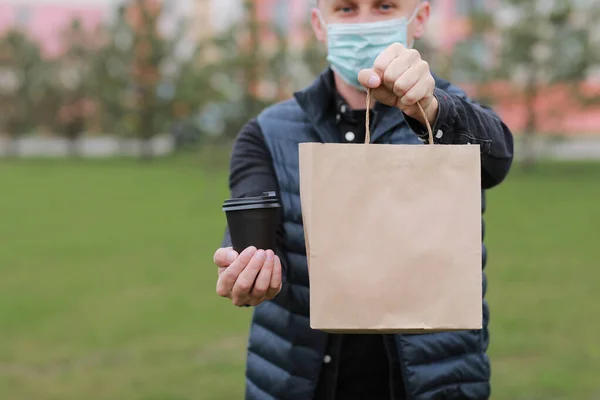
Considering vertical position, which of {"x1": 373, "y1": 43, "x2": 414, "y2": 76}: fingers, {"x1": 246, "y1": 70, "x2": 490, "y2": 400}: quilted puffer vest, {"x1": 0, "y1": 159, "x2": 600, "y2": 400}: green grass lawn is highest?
{"x1": 373, "y1": 43, "x2": 414, "y2": 76}: fingers

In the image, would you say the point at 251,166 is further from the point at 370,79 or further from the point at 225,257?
the point at 370,79

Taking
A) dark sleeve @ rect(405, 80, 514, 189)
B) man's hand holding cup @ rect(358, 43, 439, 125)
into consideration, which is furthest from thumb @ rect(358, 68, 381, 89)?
dark sleeve @ rect(405, 80, 514, 189)

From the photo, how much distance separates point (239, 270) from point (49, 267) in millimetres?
8924

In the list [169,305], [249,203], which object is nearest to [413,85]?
[249,203]

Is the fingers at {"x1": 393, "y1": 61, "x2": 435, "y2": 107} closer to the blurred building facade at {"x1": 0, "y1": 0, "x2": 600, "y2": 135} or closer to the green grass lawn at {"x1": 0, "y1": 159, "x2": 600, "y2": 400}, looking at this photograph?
the green grass lawn at {"x1": 0, "y1": 159, "x2": 600, "y2": 400}

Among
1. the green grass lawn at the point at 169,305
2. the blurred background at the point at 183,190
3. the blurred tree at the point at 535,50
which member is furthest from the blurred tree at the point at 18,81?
the green grass lawn at the point at 169,305

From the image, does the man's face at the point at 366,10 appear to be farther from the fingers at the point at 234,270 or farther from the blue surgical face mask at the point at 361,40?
Result: the fingers at the point at 234,270

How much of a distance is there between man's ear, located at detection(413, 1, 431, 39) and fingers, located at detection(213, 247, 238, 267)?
2.65 feet

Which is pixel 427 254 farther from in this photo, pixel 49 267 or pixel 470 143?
pixel 49 267

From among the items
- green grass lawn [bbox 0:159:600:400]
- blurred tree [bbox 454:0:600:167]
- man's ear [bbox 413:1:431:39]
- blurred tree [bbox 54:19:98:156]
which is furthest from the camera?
blurred tree [bbox 54:19:98:156]

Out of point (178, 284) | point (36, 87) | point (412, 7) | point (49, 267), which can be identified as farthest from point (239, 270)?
point (36, 87)

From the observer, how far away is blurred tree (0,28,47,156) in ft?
137

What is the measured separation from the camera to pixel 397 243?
176 cm

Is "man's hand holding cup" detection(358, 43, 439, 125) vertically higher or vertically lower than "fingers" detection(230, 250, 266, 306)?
higher
